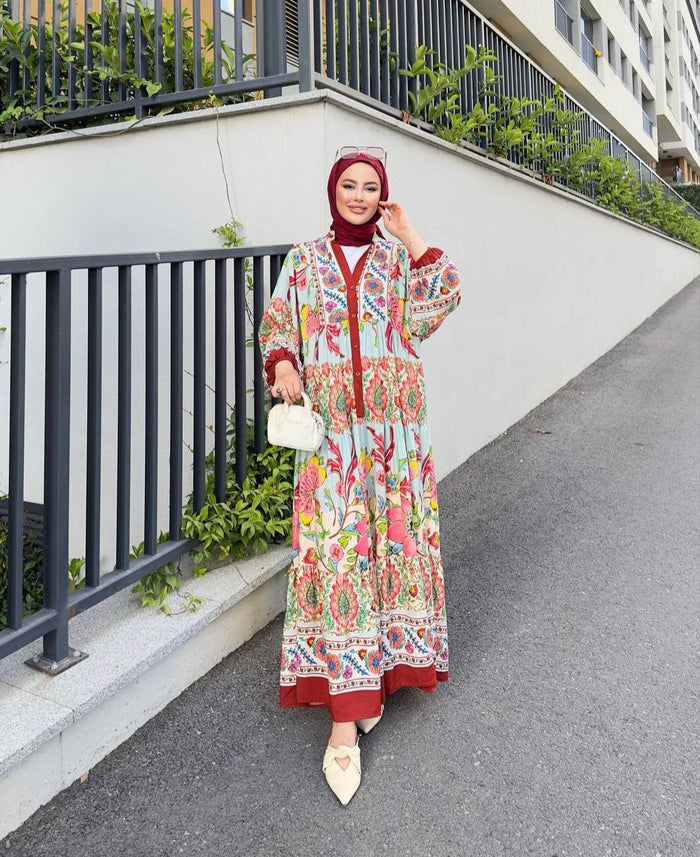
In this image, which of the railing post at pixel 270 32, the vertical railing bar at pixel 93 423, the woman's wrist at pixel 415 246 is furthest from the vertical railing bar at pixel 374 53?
the vertical railing bar at pixel 93 423

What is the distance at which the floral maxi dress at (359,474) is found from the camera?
7.25 feet

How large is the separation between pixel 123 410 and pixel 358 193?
1090 millimetres

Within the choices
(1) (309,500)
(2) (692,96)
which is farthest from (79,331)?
(2) (692,96)

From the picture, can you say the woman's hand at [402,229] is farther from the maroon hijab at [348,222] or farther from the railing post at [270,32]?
the railing post at [270,32]

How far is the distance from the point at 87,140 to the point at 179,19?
85cm

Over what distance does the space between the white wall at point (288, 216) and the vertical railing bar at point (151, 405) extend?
97 cm

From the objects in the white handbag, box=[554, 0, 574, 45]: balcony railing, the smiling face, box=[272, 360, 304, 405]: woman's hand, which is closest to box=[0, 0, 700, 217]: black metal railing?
the smiling face

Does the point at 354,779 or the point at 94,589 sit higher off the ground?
the point at 94,589

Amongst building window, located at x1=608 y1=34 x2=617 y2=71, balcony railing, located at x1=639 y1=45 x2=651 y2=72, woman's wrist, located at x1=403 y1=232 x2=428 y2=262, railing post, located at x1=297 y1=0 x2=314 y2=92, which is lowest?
woman's wrist, located at x1=403 y1=232 x2=428 y2=262

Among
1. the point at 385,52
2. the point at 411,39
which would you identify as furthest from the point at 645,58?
the point at 385,52

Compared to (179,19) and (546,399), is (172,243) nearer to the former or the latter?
(179,19)

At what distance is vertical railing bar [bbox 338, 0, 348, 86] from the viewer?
377 centimetres

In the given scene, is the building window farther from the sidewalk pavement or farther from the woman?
the woman

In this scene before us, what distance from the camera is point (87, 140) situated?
13.4ft
